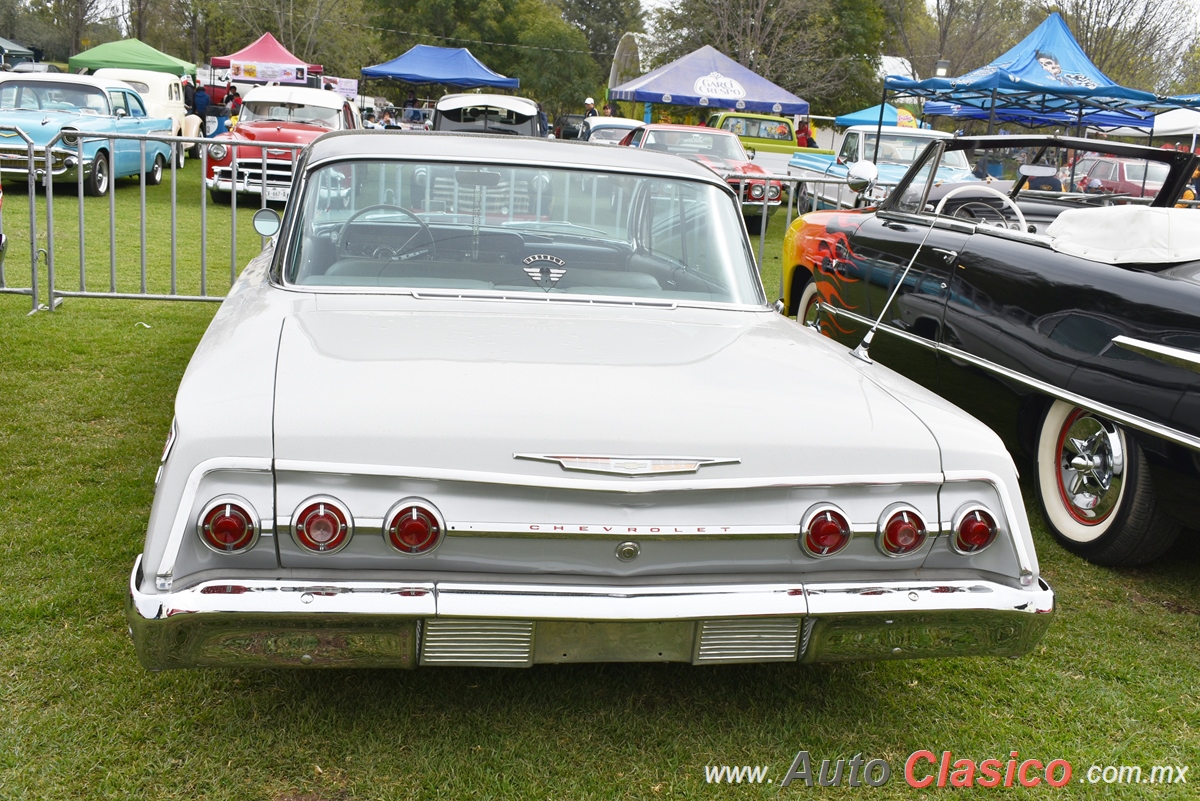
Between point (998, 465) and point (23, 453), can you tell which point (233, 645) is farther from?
point (23, 453)

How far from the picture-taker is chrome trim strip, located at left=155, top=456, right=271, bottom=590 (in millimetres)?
2188

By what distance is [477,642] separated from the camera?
7.55 feet

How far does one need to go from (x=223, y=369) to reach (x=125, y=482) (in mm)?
2237

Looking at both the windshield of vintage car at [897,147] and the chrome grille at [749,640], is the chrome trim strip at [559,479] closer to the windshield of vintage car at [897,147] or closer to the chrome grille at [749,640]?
the chrome grille at [749,640]

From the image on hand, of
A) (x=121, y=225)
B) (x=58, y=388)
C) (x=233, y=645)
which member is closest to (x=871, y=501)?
(x=233, y=645)

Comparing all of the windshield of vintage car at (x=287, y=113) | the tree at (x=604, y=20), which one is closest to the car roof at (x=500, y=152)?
the windshield of vintage car at (x=287, y=113)

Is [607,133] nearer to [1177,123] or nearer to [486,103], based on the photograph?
[486,103]

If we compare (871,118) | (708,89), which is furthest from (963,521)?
(871,118)

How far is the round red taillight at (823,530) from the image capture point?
7.89 feet

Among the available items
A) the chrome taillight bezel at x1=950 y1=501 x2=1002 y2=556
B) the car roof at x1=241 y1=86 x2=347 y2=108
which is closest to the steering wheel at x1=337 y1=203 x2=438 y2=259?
the chrome taillight bezel at x1=950 y1=501 x2=1002 y2=556

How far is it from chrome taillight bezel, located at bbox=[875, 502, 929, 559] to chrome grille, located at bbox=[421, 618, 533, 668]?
819 millimetres

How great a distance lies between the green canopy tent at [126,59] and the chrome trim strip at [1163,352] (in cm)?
3300

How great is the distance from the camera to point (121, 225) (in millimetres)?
12414

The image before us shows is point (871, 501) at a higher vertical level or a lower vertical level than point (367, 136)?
lower
